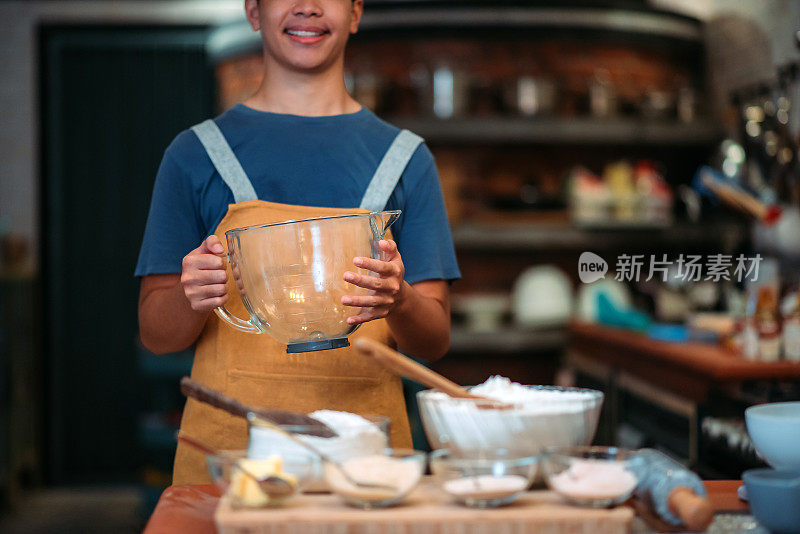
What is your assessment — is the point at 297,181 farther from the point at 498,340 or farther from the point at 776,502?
the point at 498,340

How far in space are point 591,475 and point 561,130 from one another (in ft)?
9.94

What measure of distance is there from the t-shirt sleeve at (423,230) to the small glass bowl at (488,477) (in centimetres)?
52

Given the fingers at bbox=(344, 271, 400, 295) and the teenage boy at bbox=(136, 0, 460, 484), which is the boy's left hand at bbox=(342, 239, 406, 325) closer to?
the fingers at bbox=(344, 271, 400, 295)

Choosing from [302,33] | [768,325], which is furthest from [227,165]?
[768,325]

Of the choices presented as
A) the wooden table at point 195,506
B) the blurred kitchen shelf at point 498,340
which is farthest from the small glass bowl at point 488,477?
the blurred kitchen shelf at point 498,340

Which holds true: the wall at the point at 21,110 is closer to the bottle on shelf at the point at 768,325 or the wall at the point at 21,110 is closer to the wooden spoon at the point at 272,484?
the bottle on shelf at the point at 768,325

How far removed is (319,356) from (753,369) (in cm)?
139

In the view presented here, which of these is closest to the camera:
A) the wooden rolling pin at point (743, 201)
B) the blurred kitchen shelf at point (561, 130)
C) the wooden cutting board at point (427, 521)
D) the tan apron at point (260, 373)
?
the wooden cutting board at point (427, 521)

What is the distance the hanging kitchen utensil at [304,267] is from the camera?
1022 millimetres

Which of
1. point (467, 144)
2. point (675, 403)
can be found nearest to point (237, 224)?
point (675, 403)

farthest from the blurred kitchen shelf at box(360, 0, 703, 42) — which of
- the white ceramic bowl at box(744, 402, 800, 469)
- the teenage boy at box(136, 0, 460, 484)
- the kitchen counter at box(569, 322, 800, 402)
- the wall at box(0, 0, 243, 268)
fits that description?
the white ceramic bowl at box(744, 402, 800, 469)

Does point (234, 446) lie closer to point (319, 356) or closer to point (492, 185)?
point (319, 356)

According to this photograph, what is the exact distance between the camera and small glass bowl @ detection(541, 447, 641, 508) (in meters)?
0.85

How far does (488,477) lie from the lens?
849 mm
